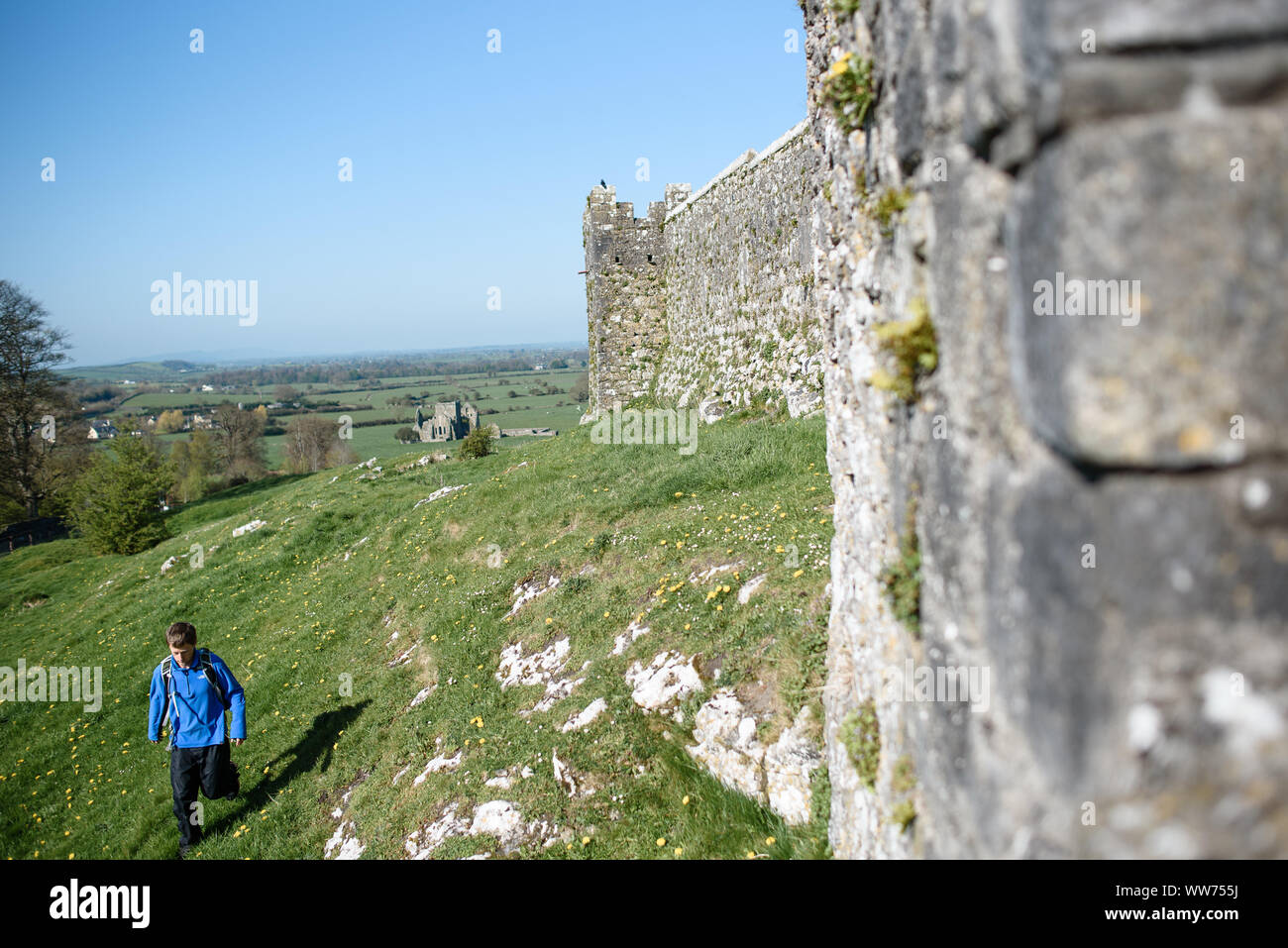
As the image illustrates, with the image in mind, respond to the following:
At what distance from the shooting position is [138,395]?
139875 millimetres

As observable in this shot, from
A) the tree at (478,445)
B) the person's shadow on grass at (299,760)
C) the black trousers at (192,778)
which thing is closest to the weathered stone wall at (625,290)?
the tree at (478,445)

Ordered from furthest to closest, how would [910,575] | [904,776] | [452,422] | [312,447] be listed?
[452,422], [312,447], [904,776], [910,575]

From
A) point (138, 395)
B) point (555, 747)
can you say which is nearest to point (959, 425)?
point (555, 747)

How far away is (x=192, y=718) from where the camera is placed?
8.26 m

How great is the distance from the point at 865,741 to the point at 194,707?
26.2ft

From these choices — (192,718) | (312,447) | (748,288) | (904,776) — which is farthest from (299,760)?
(312,447)

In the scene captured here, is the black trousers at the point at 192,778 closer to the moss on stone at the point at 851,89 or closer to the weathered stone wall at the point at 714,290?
the moss on stone at the point at 851,89

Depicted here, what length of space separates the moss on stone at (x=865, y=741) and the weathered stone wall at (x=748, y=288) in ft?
35.8

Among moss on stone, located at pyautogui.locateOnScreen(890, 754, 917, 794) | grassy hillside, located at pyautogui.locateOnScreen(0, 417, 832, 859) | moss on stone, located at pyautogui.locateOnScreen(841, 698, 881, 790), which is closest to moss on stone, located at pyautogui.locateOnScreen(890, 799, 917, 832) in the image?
moss on stone, located at pyautogui.locateOnScreen(890, 754, 917, 794)

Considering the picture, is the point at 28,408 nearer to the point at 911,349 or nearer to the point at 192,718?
the point at 192,718

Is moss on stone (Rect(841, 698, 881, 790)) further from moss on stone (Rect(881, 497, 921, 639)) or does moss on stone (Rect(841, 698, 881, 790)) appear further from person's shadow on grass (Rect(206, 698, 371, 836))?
person's shadow on grass (Rect(206, 698, 371, 836))

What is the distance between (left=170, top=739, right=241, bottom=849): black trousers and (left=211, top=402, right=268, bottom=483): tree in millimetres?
54979

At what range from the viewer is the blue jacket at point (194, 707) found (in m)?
8.19
